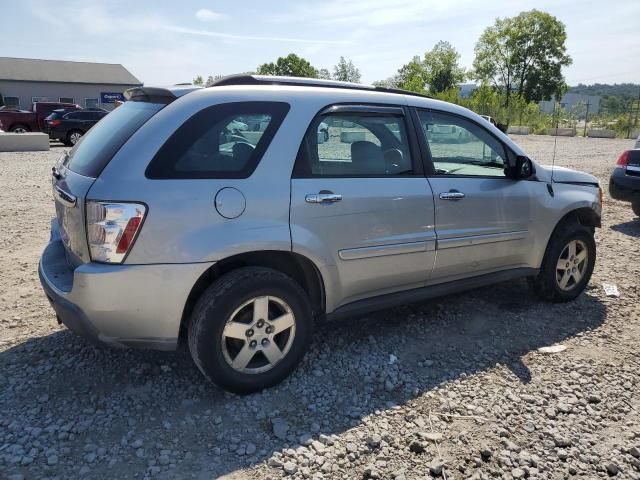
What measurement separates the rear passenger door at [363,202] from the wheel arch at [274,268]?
0.33ft

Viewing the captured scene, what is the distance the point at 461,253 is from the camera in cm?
386

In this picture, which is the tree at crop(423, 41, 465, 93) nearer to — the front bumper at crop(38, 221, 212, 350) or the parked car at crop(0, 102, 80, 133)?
the parked car at crop(0, 102, 80, 133)

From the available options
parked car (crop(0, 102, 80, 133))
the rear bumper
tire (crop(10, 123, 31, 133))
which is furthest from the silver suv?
tire (crop(10, 123, 31, 133))

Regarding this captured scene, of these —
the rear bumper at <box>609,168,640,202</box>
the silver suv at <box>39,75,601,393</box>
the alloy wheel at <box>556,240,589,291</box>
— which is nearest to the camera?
the silver suv at <box>39,75,601,393</box>

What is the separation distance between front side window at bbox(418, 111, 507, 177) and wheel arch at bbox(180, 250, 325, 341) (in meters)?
1.25

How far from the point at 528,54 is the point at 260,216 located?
239ft

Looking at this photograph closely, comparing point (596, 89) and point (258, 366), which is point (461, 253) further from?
point (596, 89)

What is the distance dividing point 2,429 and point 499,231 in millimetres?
3572

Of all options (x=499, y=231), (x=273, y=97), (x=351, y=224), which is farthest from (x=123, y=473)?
(x=499, y=231)

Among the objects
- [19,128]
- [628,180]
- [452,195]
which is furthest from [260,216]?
[19,128]

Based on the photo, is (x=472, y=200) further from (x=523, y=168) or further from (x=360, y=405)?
(x=360, y=405)

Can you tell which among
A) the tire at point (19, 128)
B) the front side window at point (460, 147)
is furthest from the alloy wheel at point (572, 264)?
the tire at point (19, 128)

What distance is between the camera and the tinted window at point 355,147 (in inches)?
124

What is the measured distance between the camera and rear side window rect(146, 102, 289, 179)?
276 centimetres
